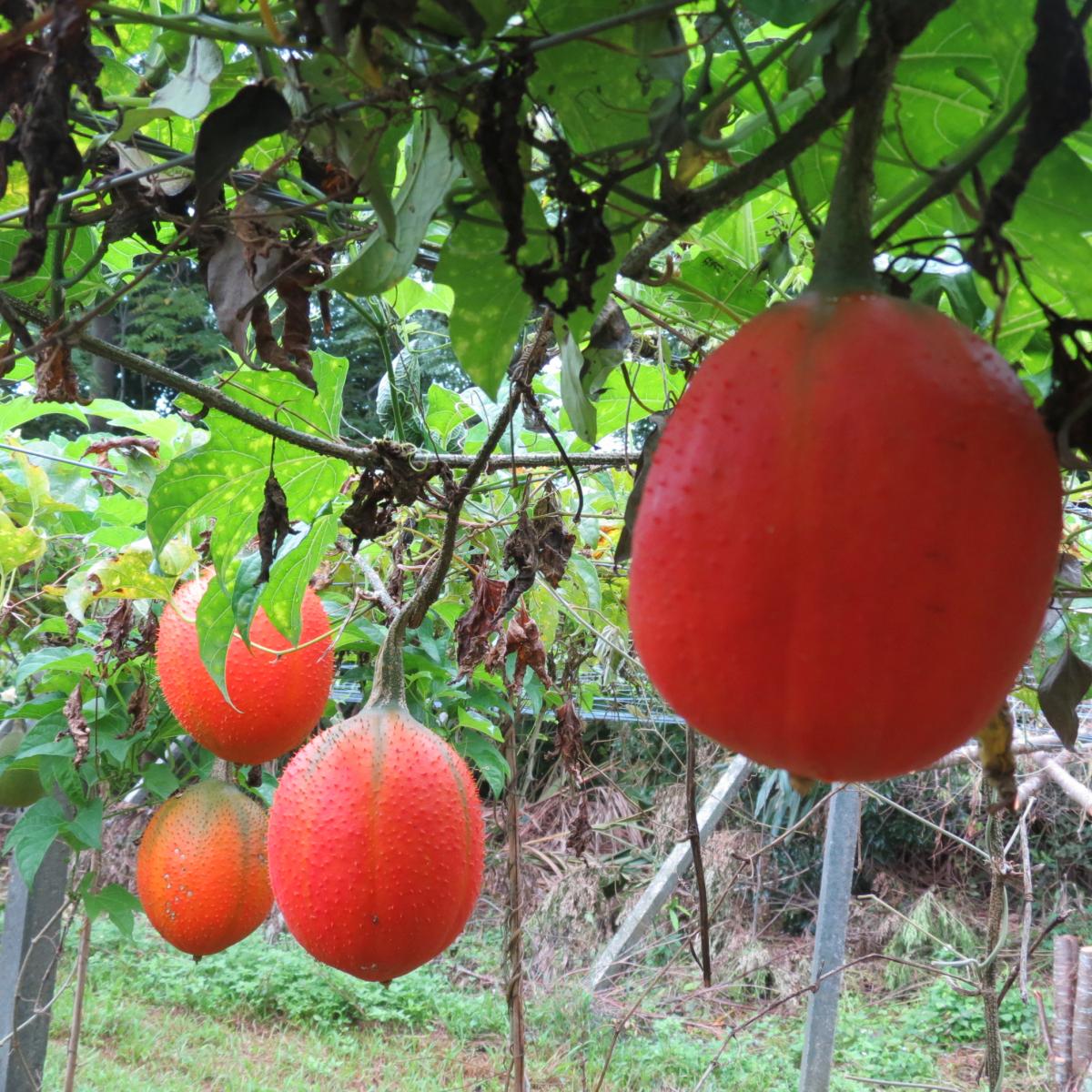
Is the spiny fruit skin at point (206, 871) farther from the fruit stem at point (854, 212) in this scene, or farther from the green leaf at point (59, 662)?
the fruit stem at point (854, 212)

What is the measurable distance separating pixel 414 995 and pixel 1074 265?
219 inches

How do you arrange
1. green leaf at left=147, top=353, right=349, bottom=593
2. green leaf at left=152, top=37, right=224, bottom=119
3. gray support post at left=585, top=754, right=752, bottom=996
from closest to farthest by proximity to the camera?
green leaf at left=152, top=37, right=224, bottom=119 < green leaf at left=147, top=353, right=349, bottom=593 < gray support post at left=585, top=754, right=752, bottom=996

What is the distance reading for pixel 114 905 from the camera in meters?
2.39

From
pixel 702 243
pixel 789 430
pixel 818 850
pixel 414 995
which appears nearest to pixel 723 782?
pixel 414 995

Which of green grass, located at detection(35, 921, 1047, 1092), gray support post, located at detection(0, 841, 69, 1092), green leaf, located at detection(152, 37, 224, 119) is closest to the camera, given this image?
green leaf, located at detection(152, 37, 224, 119)

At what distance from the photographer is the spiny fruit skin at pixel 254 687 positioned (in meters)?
1.48

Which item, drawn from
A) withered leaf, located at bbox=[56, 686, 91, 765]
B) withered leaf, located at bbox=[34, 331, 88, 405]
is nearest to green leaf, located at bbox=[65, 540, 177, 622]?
withered leaf, located at bbox=[56, 686, 91, 765]

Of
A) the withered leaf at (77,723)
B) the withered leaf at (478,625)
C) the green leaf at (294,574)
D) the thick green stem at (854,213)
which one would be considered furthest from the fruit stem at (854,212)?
the withered leaf at (77,723)

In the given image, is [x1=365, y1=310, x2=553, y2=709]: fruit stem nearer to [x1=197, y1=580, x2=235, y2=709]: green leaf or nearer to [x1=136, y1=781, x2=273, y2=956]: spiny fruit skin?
[x1=197, y1=580, x2=235, y2=709]: green leaf

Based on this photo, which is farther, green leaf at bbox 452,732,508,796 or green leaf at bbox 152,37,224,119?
green leaf at bbox 452,732,508,796

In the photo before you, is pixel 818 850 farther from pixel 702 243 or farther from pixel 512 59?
pixel 512 59

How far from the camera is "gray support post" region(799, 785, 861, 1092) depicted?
8.00ft

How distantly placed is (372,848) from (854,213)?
96 centimetres

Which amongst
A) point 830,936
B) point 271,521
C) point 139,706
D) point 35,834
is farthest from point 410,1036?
point 271,521
